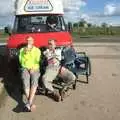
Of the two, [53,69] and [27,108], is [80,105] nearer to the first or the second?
[27,108]

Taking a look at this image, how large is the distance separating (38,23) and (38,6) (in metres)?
0.64

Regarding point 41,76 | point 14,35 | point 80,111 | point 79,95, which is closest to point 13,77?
point 14,35

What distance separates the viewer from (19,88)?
12.3 m

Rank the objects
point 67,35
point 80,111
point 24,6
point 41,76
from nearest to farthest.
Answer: point 80,111 < point 41,76 < point 67,35 < point 24,6

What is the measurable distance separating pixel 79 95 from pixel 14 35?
3909 millimetres

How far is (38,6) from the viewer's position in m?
15.3

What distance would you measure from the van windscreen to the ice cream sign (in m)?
0.24

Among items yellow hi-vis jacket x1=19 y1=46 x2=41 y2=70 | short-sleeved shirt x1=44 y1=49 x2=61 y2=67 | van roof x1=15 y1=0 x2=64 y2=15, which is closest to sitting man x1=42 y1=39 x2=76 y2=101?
short-sleeved shirt x1=44 y1=49 x2=61 y2=67

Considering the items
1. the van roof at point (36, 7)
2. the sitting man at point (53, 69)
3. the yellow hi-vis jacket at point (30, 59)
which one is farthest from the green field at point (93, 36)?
the yellow hi-vis jacket at point (30, 59)

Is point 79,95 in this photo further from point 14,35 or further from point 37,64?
point 14,35

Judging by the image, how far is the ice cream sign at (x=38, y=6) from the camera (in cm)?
1528

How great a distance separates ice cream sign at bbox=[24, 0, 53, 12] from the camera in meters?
15.3

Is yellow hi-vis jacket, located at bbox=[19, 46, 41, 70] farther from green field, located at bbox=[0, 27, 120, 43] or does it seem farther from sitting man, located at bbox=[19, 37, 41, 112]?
green field, located at bbox=[0, 27, 120, 43]

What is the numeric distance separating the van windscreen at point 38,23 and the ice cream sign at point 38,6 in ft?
0.78
